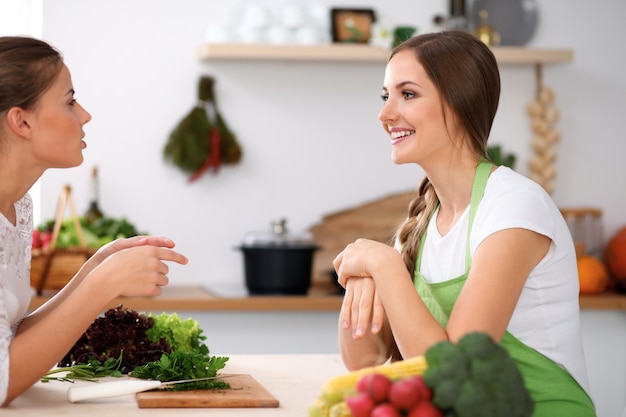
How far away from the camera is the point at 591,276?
4082 millimetres

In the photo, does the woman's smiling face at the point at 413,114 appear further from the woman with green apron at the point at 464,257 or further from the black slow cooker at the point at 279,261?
the black slow cooker at the point at 279,261

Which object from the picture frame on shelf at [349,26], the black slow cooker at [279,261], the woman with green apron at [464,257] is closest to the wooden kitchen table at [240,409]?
the woman with green apron at [464,257]

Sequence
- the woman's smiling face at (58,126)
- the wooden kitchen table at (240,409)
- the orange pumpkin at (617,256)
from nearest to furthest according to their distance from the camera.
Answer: the wooden kitchen table at (240,409) → the woman's smiling face at (58,126) → the orange pumpkin at (617,256)

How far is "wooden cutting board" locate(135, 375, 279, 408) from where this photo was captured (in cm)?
160

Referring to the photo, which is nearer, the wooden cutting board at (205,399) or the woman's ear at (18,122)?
the wooden cutting board at (205,399)

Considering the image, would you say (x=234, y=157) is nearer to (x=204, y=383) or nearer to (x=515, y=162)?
(x=515, y=162)

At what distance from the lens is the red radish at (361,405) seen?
46.1 inches

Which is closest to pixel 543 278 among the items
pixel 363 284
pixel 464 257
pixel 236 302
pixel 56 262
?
pixel 464 257

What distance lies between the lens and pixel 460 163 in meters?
2.00

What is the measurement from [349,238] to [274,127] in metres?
0.62

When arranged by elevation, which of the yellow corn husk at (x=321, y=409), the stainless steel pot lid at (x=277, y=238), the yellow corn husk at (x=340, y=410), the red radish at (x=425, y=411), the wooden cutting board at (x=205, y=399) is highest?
the red radish at (x=425, y=411)

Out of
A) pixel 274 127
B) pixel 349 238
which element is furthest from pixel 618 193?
pixel 274 127

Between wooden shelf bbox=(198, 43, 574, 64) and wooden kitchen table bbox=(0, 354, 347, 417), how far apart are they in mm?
2174

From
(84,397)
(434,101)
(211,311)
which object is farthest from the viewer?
(211,311)
